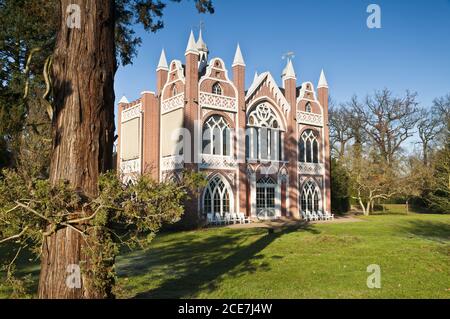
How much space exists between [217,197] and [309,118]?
11.1 metres

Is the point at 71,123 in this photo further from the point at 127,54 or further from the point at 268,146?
the point at 268,146

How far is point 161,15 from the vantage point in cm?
961

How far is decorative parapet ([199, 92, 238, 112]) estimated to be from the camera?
82.1 feet

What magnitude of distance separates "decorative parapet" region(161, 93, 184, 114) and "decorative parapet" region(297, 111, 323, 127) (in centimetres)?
1012

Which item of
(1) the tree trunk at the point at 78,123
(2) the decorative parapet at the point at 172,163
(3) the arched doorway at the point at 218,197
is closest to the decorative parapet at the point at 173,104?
(2) the decorative parapet at the point at 172,163

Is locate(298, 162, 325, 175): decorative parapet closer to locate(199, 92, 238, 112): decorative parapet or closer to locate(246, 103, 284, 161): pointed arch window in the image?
locate(246, 103, 284, 161): pointed arch window

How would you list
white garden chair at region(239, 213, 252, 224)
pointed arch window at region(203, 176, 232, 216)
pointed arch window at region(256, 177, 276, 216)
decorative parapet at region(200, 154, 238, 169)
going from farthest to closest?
1. pointed arch window at region(256, 177, 276, 216)
2. white garden chair at region(239, 213, 252, 224)
3. pointed arch window at region(203, 176, 232, 216)
4. decorative parapet at region(200, 154, 238, 169)

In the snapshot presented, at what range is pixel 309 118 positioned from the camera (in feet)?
104

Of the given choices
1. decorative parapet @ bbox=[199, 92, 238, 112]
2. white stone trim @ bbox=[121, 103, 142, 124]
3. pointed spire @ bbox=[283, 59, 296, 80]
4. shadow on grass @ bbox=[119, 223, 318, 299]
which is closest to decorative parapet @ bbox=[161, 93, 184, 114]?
decorative parapet @ bbox=[199, 92, 238, 112]

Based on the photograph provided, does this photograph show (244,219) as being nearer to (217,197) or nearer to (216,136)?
(217,197)

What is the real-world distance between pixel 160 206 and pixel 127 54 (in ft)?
23.5

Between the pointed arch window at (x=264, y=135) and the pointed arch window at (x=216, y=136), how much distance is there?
199 centimetres

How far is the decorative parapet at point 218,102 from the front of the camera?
25034mm

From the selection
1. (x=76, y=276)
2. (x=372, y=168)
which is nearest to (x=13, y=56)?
(x=76, y=276)
